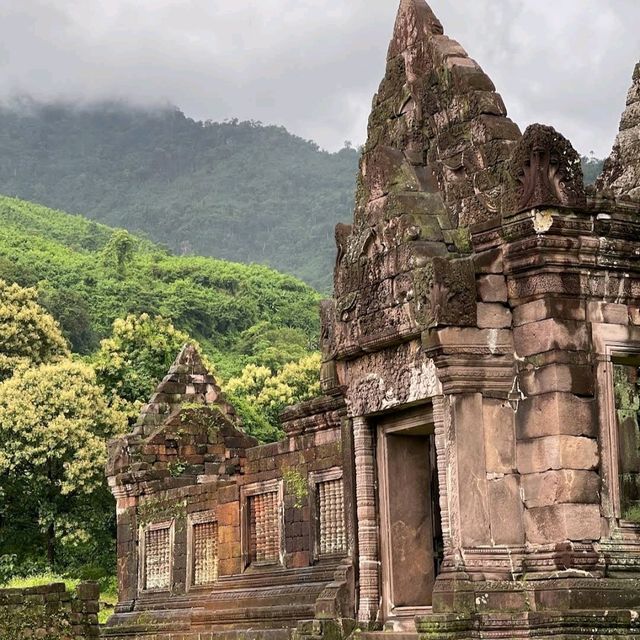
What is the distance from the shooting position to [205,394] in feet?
80.1

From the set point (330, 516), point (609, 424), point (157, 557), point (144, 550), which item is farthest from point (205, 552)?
point (609, 424)

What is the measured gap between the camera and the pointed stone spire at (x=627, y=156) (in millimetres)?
14125

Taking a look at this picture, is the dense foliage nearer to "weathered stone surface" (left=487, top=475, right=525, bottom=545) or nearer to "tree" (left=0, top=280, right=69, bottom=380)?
"tree" (left=0, top=280, right=69, bottom=380)

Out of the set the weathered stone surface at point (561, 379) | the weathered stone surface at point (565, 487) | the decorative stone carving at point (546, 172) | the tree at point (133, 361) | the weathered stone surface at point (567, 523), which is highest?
the tree at point (133, 361)

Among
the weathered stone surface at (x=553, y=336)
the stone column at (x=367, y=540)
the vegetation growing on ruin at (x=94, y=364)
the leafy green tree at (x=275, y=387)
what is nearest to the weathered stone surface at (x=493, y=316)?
the weathered stone surface at (x=553, y=336)

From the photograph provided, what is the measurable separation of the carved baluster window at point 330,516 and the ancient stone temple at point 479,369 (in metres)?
3.66

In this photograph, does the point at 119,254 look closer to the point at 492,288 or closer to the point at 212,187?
the point at 492,288

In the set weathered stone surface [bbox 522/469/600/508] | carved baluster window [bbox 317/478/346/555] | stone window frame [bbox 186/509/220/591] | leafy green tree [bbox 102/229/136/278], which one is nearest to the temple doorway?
weathered stone surface [bbox 522/469/600/508]

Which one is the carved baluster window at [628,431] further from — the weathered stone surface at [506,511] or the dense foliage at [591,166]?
the dense foliage at [591,166]

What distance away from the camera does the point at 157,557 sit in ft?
72.2

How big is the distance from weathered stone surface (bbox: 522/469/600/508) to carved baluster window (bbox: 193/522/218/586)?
30.4 ft

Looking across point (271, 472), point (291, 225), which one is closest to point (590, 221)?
point (271, 472)

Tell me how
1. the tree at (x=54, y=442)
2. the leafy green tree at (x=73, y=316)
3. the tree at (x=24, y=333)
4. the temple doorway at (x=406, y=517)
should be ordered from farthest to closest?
the leafy green tree at (x=73, y=316), the tree at (x=24, y=333), the tree at (x=54, y=442), the temple doorway at (x=406, y=517)

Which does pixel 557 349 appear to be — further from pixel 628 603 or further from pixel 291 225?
pixel 291 225
